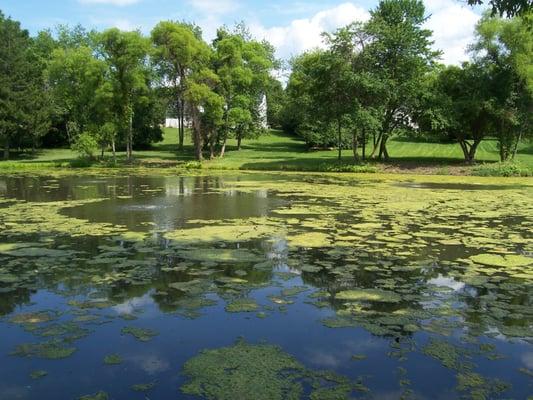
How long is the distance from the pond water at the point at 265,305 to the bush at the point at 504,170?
1616cm

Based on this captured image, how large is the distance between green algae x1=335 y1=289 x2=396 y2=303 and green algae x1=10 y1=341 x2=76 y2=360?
3679 mm

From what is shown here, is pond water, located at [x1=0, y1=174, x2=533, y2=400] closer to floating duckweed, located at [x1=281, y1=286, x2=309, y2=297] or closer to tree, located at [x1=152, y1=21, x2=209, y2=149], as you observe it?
floating duckweed, located at [x1=281, y1=286, x2=309, y2=297]

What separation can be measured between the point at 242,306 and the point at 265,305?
0.32 metres

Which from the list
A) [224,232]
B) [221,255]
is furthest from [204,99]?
[221,255]

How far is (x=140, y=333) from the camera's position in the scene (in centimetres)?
624

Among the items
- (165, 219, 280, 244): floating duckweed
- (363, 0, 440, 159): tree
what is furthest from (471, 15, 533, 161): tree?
(165, 219, 280, 244): floating duckweed

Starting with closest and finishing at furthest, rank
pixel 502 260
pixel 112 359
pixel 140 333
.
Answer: pixel 112 359
pixel 140 333
pixel 502 260

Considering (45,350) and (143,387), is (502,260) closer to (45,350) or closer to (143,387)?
(143,387)

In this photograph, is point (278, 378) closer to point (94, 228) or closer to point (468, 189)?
point (94, 228)

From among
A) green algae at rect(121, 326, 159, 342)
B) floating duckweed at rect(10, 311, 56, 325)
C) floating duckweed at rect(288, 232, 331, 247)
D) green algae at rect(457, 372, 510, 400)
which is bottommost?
green algae at rect(457, 372, 510, 400)

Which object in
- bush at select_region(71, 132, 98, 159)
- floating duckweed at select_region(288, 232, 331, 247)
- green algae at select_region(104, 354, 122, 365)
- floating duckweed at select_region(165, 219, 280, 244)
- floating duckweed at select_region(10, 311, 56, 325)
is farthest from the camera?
bush at select_region(71, 132, 98, 159)

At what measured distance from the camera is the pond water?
201 inches

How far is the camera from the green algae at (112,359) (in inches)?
215

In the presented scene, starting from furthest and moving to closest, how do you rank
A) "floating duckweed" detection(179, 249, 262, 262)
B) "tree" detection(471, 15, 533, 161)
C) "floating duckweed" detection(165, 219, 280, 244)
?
"tree" detection(471, 15, 533, 161) < "floating duckweed" detection(165, 219, 280, 244) < "floating duckweed" detection(179, 249, 262, 262)
